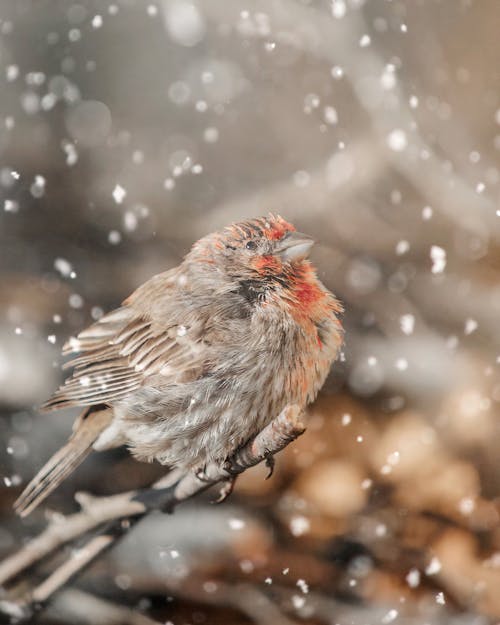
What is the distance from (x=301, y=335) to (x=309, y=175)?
181 mm

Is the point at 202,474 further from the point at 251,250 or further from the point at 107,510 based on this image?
the point at 251,250

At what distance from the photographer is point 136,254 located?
784 mm

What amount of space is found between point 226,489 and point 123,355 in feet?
0.66

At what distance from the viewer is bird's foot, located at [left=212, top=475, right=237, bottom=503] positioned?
2.75 ft

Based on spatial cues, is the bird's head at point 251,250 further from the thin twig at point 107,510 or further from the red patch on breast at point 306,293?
the thin twig at point 107,510

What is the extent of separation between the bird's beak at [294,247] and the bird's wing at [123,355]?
119 mm

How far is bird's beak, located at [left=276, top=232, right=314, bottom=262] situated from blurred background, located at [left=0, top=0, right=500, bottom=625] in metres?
0.01

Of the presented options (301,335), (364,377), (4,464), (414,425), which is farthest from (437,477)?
(4,464)

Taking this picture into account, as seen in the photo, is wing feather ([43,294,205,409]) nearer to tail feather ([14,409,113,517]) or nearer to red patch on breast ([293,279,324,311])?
tail feather ([14,409,113,517])

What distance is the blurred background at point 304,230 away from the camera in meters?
0.76

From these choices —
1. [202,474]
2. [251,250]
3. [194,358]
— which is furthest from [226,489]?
[251,250]

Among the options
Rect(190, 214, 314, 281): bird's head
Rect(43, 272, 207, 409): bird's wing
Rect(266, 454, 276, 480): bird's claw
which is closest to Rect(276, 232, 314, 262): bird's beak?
Rect(190, 214, 314, 281): bird's head

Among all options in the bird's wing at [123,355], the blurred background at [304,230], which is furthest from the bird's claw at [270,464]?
the bird's wing at [123,355]

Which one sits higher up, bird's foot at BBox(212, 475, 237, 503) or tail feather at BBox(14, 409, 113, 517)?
tail feather at BBox(14, 409, 113, 517)
